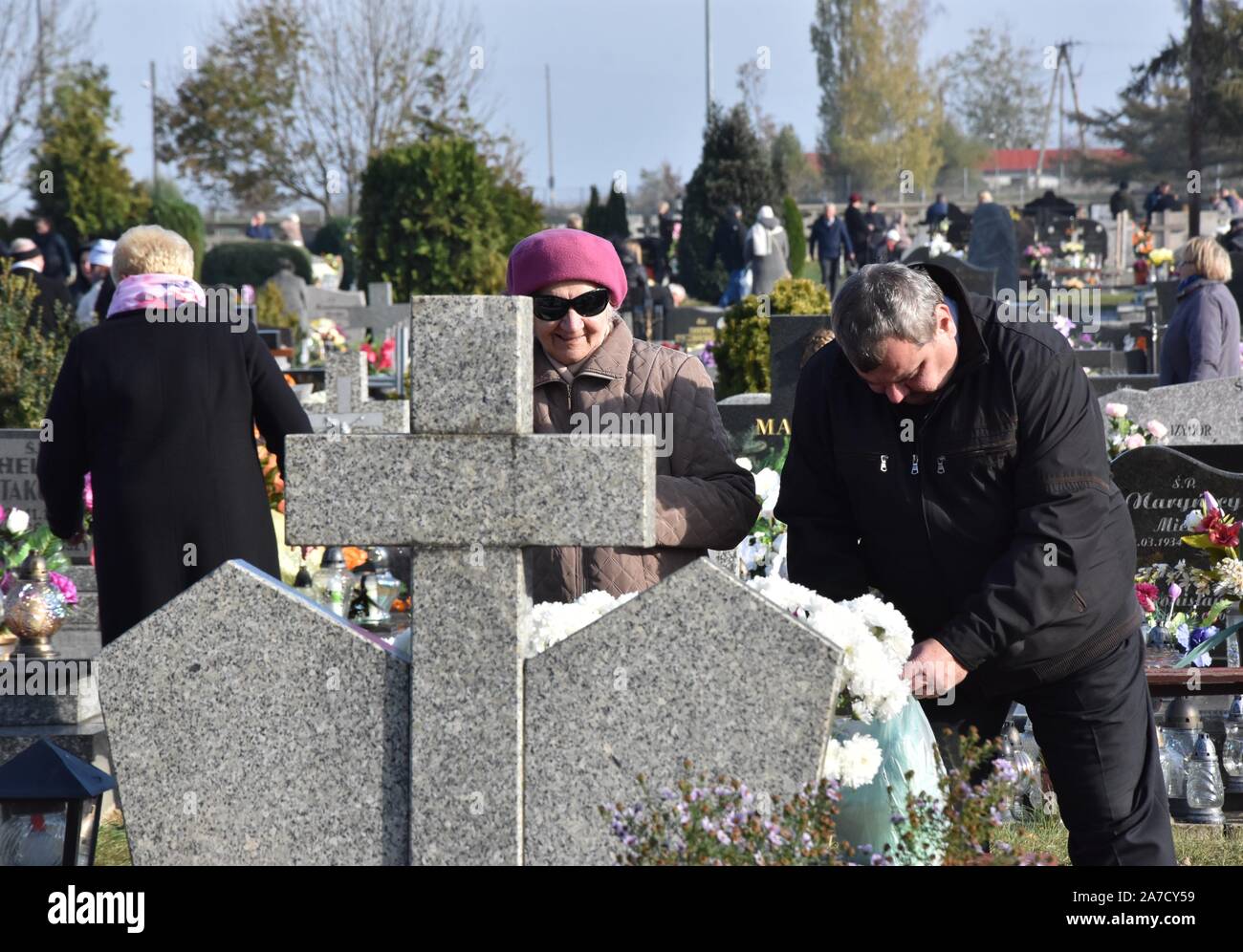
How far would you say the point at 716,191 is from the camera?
2955 centimetres

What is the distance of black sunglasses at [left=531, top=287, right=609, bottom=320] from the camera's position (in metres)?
3.41

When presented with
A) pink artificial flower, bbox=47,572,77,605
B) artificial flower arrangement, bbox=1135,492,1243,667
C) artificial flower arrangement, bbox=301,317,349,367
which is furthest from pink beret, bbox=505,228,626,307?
artificial flower arrangement, bbox=301,317,349,367

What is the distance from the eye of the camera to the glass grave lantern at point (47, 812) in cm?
313

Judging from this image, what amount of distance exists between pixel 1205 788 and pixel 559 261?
2907mm

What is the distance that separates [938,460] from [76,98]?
2574 cm

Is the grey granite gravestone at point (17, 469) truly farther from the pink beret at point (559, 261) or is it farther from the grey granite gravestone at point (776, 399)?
the pink beret at point (559, 261)

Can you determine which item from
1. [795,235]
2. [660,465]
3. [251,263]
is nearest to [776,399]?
[660,465]

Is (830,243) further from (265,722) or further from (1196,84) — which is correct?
(265,722)

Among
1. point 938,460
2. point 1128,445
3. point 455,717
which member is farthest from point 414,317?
point 1128,445

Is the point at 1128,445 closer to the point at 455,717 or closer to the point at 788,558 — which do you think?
the point at 788,558
